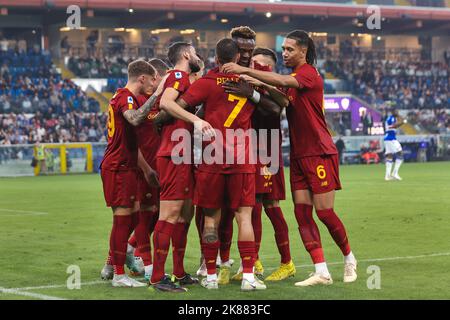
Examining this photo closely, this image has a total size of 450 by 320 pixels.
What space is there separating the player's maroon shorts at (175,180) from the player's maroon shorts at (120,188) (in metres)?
0.46

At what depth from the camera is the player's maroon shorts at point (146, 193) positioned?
31.8 feet

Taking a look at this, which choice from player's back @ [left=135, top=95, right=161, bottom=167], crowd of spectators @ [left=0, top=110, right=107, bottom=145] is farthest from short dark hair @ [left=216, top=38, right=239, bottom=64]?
crowd of spectators @ [left=0, top=110, right=107, bottom=145]

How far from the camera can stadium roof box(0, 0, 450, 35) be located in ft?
164

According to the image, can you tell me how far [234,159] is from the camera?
8539 mm

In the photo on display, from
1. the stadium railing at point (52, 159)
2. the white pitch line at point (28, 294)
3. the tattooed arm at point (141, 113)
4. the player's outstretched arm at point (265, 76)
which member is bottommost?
the stadium railing at point (52, 159)

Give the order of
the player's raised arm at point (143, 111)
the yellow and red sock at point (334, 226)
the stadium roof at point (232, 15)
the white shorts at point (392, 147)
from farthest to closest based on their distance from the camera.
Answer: the stadium roof at point (232, 15) → the white shorts at point (392, 147) → the yellow and red sock at point (334, 226) → the player's raised arm at point (143, 111)

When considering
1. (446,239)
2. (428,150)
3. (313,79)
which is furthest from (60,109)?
(313,79)

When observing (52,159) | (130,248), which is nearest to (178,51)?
(130,248)

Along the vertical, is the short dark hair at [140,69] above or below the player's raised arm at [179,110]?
above

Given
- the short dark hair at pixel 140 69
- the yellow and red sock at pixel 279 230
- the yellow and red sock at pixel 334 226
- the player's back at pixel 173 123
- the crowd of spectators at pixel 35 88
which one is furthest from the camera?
the crowd of spectators at pixel 35 88

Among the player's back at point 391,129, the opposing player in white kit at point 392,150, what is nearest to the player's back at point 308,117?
the opposing player in white kit at point 392,150

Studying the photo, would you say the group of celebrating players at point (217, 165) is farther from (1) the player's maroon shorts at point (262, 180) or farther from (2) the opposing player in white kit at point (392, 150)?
(2) the opposing player in white kit at point (392, 150)

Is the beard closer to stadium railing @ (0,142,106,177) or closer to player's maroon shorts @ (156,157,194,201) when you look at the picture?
player's maroon shorts @ (156,157,194,201)
